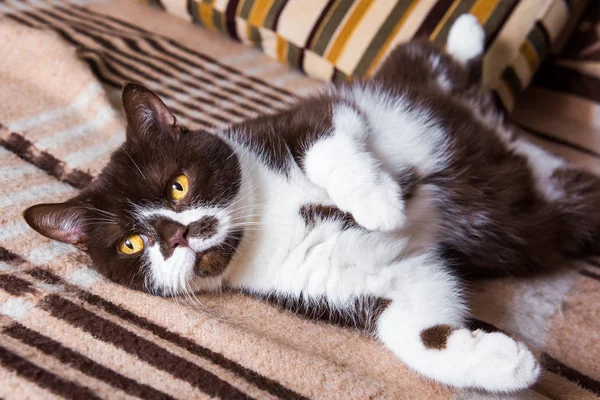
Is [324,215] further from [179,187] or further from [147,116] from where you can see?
[147,116]

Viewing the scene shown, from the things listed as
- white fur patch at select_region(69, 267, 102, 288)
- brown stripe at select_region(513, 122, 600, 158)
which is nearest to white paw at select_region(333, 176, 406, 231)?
white fur patch at select_region(69, 267, 102, 288)

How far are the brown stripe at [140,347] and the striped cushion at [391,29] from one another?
1.05m

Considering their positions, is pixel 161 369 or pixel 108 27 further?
pixel 108 27

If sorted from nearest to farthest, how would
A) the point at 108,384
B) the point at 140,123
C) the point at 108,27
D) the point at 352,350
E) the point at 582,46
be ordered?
the point at 108,384, the point at 352,350, the point at 140,123, the point at 582,46, the point at 108,27

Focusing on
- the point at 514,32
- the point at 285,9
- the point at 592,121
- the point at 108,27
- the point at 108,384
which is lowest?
the point at 108,384

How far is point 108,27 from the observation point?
1820mm

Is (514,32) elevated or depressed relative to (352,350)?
elevated

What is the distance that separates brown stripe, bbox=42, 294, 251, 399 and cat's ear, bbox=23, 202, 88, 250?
171mm

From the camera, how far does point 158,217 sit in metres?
0.99

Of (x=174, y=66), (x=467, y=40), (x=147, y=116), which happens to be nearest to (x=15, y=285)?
(x=147, y=116)

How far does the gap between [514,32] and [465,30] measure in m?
0.16

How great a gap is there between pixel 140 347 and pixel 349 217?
47 centimetres

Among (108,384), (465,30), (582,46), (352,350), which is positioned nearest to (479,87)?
(465,30)

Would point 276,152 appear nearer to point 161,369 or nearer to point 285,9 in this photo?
point 161,369
